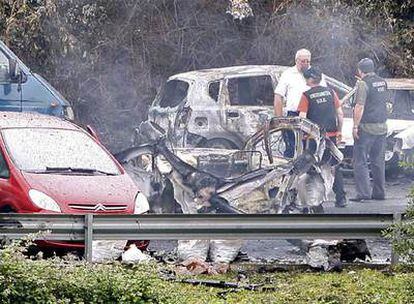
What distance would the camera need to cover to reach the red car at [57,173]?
40.3 ft

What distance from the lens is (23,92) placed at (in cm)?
1480

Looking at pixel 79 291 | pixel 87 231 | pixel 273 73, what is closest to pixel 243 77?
pixel 273 73

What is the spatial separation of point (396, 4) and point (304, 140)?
9.50ft

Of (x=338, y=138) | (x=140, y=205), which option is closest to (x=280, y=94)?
(x=338, y=138)

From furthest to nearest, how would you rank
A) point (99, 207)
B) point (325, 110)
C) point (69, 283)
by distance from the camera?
point (325, 110)
point (99, 207)
point (69, 283)

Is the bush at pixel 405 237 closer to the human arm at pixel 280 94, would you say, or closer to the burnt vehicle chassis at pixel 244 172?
the burnt vehicle chassis at pixel 244 172

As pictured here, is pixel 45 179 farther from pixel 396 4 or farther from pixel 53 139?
pixel 396 4

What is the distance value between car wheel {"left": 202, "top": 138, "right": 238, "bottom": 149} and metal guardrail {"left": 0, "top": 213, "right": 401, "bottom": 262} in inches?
125

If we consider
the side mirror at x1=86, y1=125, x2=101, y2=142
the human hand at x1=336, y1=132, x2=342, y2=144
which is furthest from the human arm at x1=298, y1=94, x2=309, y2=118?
the side mirror at x1=86, y1=125, x2=101, y2=142

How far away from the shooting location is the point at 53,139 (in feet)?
45.2

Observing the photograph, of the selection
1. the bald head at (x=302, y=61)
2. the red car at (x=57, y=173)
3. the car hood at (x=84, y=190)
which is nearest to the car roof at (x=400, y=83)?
the bald head at (x=302, y=61)

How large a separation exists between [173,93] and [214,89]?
687mm

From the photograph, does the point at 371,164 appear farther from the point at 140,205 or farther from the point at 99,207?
the point at 99,207

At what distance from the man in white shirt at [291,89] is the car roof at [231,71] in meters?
0.18
